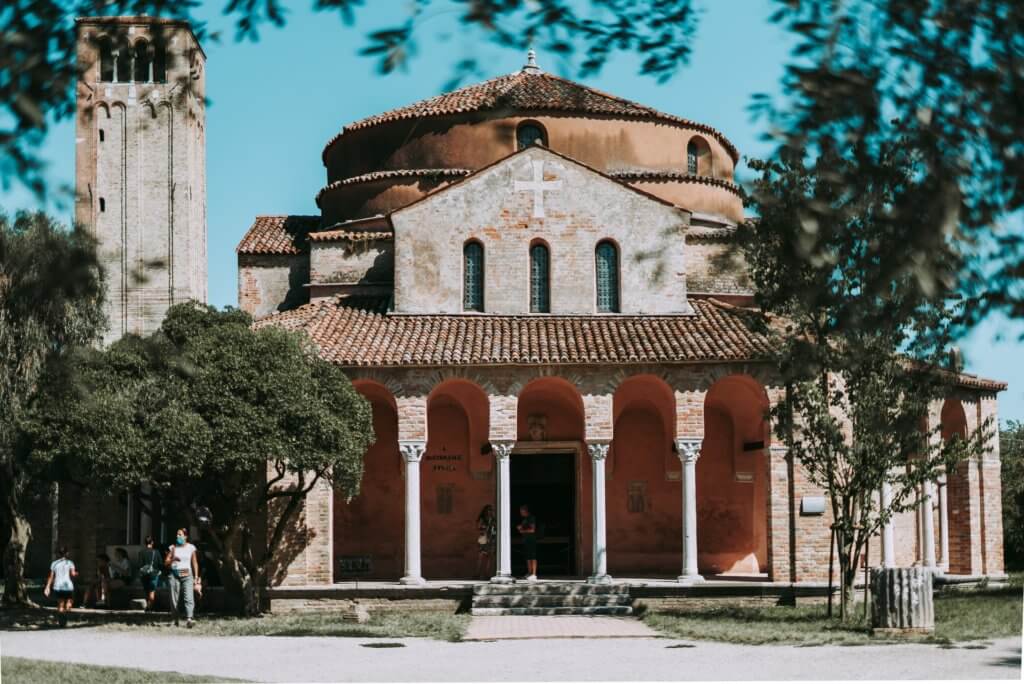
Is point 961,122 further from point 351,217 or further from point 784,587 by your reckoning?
point 351,217

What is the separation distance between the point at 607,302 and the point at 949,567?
28.8 ft

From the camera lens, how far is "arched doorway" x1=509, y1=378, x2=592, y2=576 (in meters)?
25.0

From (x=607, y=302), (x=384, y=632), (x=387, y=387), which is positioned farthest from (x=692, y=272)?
(x=384, y=632)

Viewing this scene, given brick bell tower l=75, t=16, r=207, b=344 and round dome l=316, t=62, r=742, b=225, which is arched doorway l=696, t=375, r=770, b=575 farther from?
brick bell tower l=75, t=16, r=207, b=344

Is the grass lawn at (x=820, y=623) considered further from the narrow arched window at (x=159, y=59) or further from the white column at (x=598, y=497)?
the narrow arched window at (x=159, y=59)

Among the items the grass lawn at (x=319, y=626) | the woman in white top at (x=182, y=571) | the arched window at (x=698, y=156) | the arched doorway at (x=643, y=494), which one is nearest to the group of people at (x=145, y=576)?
the woman in white top at (x=182, y=571)

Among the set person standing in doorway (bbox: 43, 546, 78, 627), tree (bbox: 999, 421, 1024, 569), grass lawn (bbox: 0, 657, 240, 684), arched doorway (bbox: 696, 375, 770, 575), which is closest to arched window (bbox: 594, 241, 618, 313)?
arched doorway (bbox: 696, 375, 770, 575)

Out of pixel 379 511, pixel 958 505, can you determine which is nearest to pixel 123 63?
pixel 379 511

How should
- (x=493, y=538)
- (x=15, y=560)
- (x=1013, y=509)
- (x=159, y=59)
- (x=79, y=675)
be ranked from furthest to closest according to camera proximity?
(x=1013, y=509) → (x=15, y=560) → (x=493, y=538) → (x=79, y=675) → (x=159, y=59)

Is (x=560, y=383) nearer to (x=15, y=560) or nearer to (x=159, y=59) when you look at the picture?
(x=15, y=560)

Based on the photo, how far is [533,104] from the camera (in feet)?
90.2

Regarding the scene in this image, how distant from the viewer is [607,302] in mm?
24906

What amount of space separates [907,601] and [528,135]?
13.9 metres

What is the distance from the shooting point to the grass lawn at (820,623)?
53.0 ft
